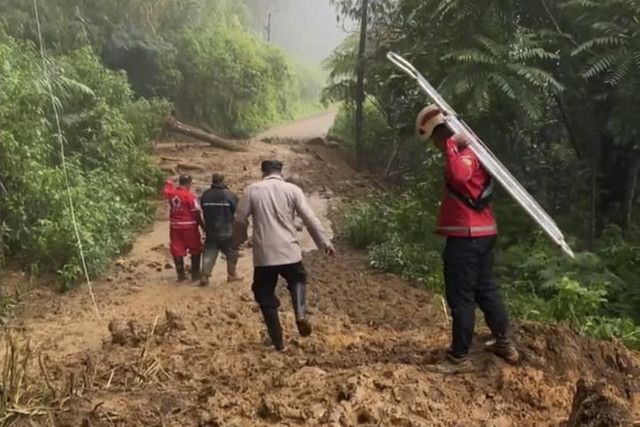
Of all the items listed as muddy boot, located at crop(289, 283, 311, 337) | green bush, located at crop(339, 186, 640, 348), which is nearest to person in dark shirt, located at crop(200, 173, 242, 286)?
green bush, located at crop(339, 186, 640, 348)

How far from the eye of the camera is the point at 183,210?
9594 millimetres

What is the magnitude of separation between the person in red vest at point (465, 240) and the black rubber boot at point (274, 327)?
60.7 inches

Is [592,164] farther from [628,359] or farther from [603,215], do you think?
[628,359]

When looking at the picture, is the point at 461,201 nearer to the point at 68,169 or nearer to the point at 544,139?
the point at 544,139

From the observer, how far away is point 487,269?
16.1 ft

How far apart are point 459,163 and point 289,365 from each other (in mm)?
1829

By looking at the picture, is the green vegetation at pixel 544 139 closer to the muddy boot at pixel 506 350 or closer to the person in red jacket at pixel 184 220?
the muddy boot at pixel 506 350

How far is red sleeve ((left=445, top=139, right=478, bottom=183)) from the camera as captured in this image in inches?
182

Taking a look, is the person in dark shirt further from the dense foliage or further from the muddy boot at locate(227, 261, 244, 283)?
the dense foliage

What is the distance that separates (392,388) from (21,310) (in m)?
6.05

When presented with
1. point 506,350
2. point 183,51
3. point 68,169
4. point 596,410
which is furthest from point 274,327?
point 183,51

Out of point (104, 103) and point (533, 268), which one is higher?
point (104, 103)

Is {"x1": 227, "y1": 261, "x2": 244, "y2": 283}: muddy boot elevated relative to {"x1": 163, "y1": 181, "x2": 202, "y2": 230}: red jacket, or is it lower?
lower

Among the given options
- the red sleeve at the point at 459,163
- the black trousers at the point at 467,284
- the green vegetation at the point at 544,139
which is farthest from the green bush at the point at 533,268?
the red sleeve at the point at 459,163
